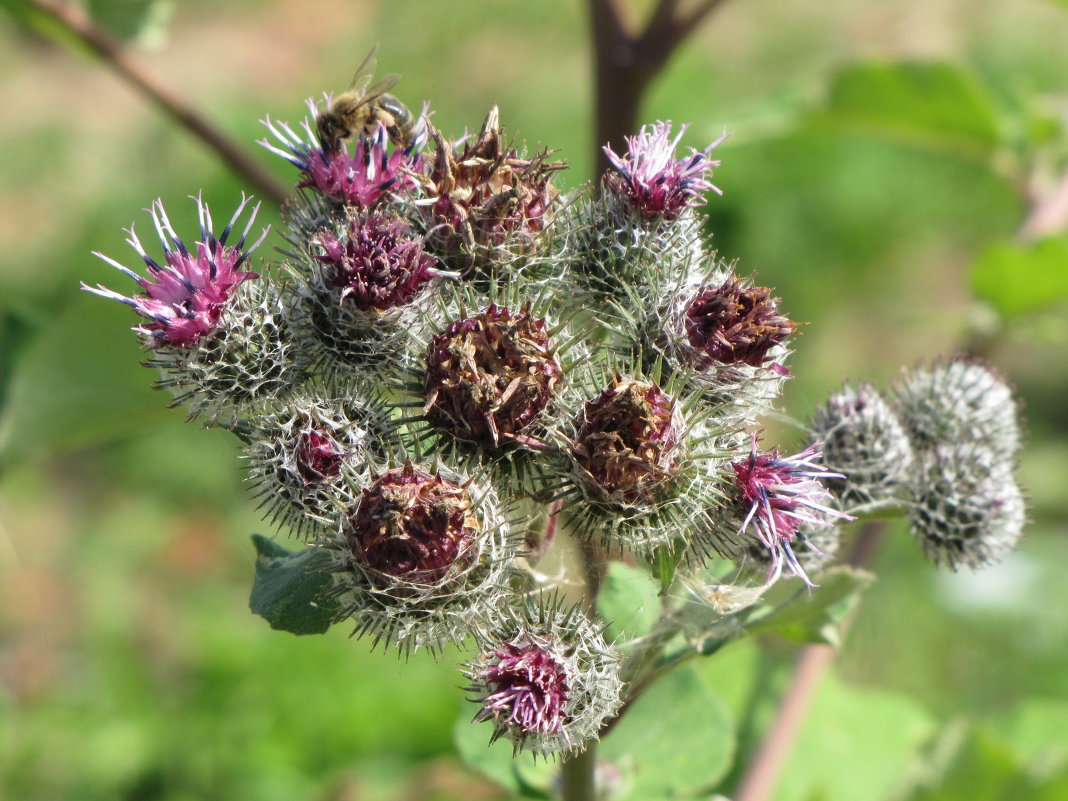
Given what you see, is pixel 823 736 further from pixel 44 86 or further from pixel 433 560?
pixel 44 86

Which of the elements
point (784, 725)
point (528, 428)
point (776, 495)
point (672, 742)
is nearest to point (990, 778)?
point (784, 725)

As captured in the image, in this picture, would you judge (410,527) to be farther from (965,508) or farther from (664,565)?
(965,508)

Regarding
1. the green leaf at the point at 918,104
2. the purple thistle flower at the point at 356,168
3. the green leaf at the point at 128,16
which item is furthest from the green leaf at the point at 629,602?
the green leaf at the point at 128,16

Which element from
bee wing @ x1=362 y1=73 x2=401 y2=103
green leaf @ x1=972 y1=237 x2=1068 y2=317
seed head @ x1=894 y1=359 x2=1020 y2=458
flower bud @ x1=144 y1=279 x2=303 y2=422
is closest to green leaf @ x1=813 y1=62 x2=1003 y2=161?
green leaf @ x1=972 y1=237 x2=1068 y2=317

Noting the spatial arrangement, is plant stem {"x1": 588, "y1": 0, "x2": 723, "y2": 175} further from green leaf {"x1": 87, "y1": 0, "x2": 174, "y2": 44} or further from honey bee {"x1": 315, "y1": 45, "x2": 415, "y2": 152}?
green leaf {"x1": 87, "y1": 0, "x2": 174, "y2": 44}

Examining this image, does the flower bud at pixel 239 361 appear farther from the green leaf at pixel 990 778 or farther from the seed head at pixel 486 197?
the green leaf at pixel 990 778

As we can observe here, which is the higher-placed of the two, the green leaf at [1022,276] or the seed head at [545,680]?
the green leaf at [1022,276]
